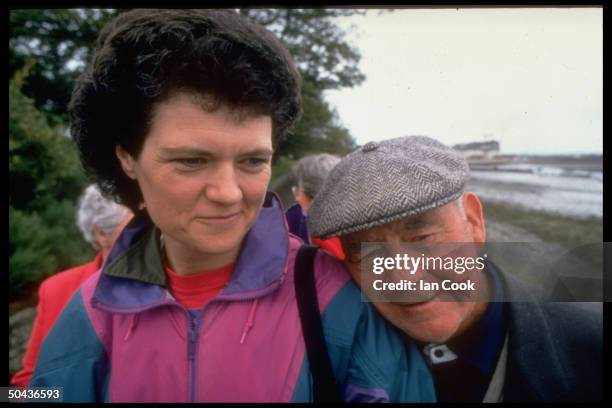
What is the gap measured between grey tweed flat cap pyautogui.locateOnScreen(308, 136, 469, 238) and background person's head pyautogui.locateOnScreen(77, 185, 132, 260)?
112cm

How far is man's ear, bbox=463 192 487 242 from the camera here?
0.90m

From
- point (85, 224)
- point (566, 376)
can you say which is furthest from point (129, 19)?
point (566, 376)

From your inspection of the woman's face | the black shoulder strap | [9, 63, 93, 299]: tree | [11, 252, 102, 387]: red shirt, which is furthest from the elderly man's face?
[9, 63, 93, 299]: tree

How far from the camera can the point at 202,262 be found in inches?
37.2

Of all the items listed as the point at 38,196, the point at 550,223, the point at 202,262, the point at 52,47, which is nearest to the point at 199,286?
the point at 202,262

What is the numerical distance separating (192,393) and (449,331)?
1.81 ft

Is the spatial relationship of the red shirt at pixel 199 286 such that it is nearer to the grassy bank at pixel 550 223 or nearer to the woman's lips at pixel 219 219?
the woman's lips at pixel 219 219

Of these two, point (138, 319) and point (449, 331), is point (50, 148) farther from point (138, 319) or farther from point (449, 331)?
point (449, 331)

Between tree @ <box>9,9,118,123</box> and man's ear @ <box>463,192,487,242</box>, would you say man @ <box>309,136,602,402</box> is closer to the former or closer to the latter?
man's ear @ <box>463,192,487,242</box>

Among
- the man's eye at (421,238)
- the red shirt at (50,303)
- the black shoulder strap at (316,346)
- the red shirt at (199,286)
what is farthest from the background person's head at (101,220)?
the man's eye at (421,238)

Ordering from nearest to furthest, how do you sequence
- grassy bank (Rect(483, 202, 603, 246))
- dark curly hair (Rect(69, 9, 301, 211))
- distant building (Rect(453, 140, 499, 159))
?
dark curly hair (Rect(69, 9, 301, 211)) → distant building (Rect(453, 140, 499, 159)) → grassy bank (Rect(483, 202, 603, 246))

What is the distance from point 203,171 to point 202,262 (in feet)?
0.78

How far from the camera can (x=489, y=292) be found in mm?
954

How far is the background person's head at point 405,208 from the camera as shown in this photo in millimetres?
801
